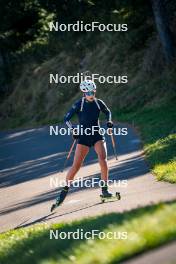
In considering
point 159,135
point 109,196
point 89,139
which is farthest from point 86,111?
point 159,135

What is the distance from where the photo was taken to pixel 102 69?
4538cm

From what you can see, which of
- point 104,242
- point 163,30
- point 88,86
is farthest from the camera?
point 163,30

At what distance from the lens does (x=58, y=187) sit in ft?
59.4

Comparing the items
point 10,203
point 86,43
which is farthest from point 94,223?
point 86,43

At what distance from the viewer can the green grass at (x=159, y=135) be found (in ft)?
53.5

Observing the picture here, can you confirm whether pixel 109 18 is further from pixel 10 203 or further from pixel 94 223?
pixel 94 223

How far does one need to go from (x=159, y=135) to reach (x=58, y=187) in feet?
19.7

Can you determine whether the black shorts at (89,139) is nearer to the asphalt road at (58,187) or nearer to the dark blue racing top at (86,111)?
the dark blue racing top at (86,111)

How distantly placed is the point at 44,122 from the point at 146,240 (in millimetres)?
38656

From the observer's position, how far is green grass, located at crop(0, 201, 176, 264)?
7.22 m

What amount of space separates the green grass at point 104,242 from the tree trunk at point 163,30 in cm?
2466

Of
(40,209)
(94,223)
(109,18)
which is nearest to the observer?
(94,223)

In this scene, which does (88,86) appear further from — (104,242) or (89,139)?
(104,242)

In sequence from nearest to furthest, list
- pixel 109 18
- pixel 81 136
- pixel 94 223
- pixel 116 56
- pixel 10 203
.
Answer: pixel 94 223 → pixel 81 136 → pixel 10 203 → pixel 109 18 → pixel 116 56
